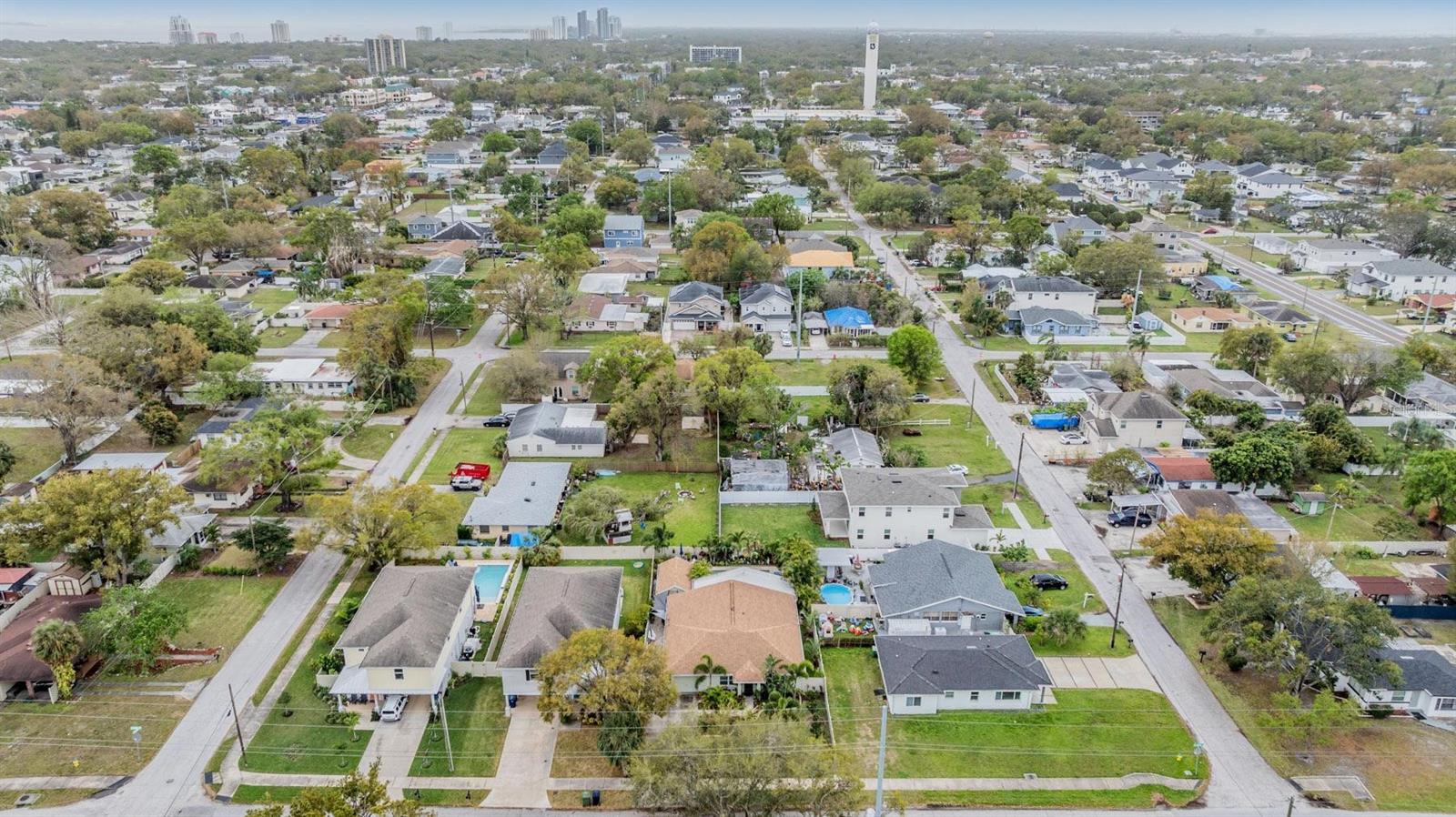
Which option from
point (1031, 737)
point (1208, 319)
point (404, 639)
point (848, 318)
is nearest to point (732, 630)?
point (1031, 737)

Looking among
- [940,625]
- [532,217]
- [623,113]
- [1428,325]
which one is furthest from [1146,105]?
[940,625]

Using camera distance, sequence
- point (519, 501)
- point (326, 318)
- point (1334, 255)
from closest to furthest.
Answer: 1. point (519, 501)
2. point (326, 318)
3. point (1334, 255)

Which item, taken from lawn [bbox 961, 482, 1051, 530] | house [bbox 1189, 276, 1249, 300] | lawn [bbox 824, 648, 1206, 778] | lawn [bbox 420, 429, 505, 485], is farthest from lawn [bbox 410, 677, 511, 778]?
house [bbox 1189, 276, 1249, 300]

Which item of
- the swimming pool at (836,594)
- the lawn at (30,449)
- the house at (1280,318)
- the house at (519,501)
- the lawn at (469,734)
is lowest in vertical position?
the lawn at (469,734)

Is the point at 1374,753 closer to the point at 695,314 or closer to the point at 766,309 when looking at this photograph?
the point at 766,309

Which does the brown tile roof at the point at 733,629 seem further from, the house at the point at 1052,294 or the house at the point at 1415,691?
the house at the point at 1052,294

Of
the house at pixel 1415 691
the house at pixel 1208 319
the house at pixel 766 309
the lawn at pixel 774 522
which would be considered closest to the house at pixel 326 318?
the house at pixel 766 309

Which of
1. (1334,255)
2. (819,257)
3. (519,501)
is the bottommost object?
(519,501)

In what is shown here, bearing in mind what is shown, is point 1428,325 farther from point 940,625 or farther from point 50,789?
point 50,789
